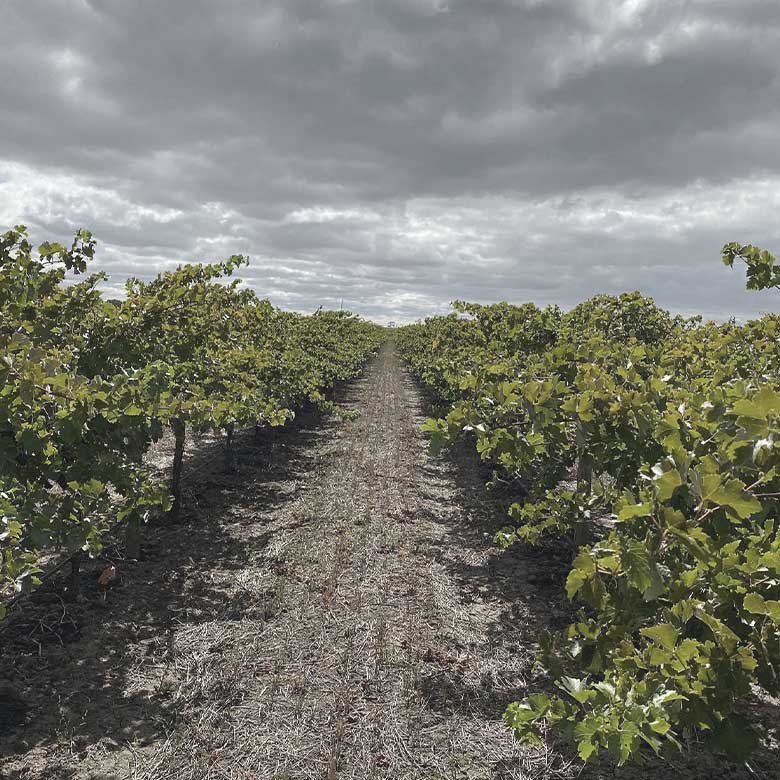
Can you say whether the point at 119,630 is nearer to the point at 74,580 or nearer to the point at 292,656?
the point at 74,580

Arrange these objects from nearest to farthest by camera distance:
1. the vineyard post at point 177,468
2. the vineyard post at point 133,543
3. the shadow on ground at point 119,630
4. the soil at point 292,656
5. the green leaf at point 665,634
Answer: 1. the green leaf at point 665,634
2. the soil at point 292,656
3. the shadow on ground at point 119,630
4. the vineyard post at point 133,543
5. the vineyard post at point 177,468

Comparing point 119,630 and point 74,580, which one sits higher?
point 74,580

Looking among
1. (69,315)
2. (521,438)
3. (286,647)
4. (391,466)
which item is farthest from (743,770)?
(391,466)

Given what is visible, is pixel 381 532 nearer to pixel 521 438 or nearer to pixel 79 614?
pixel 79 614

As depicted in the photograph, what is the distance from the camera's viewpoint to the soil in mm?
4578

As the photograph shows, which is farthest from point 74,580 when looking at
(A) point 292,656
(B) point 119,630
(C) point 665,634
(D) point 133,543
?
(C) point 665,634

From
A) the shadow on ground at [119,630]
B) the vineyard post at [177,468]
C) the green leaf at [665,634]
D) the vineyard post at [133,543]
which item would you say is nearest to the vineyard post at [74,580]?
the shadow on ground at [119,630]

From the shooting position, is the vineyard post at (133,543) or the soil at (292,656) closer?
the soil at (292,656)

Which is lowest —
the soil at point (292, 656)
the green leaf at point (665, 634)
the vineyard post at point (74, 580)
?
the soil at point (292, 656)

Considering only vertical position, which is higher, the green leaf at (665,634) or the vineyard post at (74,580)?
the green leaf at (665,634)

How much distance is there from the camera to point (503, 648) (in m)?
6.43

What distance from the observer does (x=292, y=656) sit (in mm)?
6008

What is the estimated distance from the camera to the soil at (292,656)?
458cm

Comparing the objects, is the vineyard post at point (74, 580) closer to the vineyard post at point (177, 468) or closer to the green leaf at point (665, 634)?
the vineyard post at point (177, 468)
